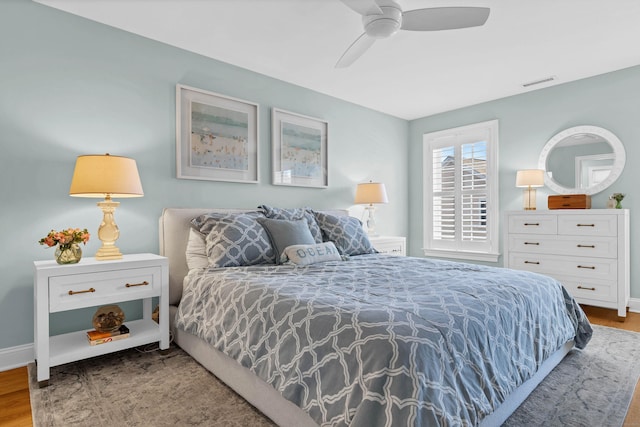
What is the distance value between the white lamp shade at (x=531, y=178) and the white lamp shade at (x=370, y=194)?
1554 mm

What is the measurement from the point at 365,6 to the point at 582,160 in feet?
10.6

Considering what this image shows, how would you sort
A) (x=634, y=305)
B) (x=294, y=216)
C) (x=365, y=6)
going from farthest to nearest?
(x=634, y=305) → (x=294, y=216) → (x=365, y=6)

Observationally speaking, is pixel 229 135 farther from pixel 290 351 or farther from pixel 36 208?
pixel 290 351

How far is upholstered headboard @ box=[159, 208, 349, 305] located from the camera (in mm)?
2732

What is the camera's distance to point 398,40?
2898 mm

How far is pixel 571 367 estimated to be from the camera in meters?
2.25

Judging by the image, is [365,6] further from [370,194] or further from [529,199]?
[529,199]

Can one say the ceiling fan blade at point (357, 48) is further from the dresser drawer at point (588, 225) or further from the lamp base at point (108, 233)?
the dresser drawer at point (588, 225)

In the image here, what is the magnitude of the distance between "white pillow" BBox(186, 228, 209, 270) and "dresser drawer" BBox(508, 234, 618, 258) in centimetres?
331

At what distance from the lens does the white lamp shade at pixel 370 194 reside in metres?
4.22

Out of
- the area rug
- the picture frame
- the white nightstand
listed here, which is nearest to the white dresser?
the area rug

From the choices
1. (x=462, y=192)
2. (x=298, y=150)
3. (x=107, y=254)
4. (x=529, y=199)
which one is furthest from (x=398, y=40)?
(x=107, y=254)

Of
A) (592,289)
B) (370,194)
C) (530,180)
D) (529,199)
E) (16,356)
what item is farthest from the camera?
(370,194)

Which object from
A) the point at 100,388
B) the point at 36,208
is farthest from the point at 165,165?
the point at 100,388
